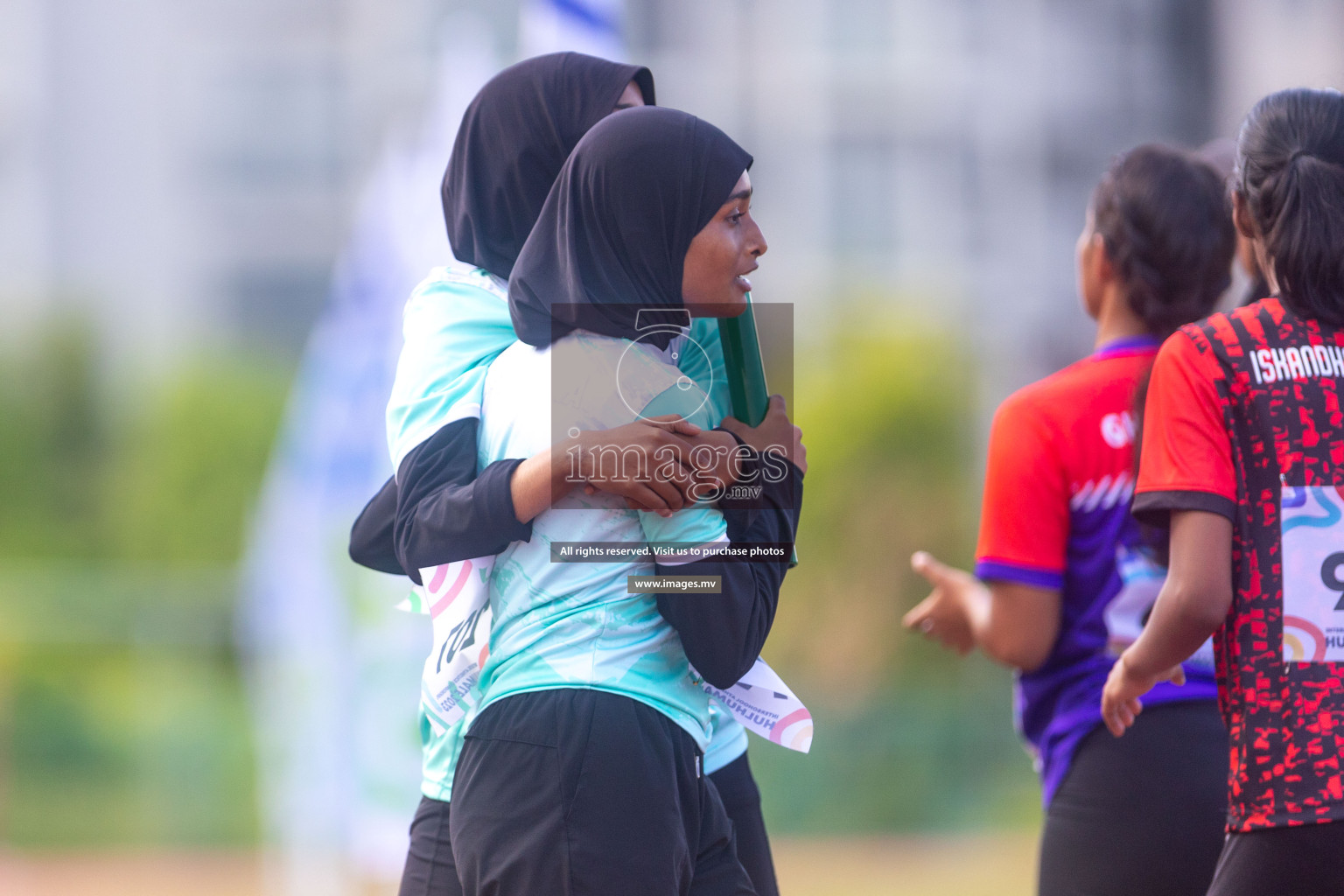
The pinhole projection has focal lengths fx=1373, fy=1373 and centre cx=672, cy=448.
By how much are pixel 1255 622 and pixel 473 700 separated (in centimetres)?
112

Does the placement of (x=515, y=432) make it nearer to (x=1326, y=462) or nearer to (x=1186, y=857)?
(x=1326, y=462)

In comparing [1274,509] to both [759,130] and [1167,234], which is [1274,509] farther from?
[759,130]

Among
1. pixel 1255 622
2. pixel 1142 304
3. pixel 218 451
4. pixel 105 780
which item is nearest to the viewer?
pixel 1255 622

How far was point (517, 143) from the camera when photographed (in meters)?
2.15

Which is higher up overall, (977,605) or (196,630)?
(977,605)

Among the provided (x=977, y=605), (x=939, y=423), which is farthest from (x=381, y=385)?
(x=939, y=423)

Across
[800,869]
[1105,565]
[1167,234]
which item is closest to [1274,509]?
[1105,565]

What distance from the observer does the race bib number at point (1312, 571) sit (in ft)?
6.32

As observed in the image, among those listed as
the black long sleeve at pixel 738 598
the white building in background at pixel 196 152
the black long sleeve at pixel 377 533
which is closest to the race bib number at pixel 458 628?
the black long sleeve at pixel 377 533

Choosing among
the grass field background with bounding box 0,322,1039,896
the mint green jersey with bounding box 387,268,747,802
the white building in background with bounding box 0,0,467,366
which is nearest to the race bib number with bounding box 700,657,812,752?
the mint green jersey with bounding box 387,268,747,802

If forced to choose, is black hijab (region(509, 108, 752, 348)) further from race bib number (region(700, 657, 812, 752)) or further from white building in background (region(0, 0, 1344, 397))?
white building in background (region(0, 0, 1344, 397))

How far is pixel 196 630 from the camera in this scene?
12.7 m

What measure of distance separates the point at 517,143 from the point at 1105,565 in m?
1.29

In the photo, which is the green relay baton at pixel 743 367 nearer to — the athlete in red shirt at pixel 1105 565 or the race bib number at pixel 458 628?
the race bib number at pixel 458 628
